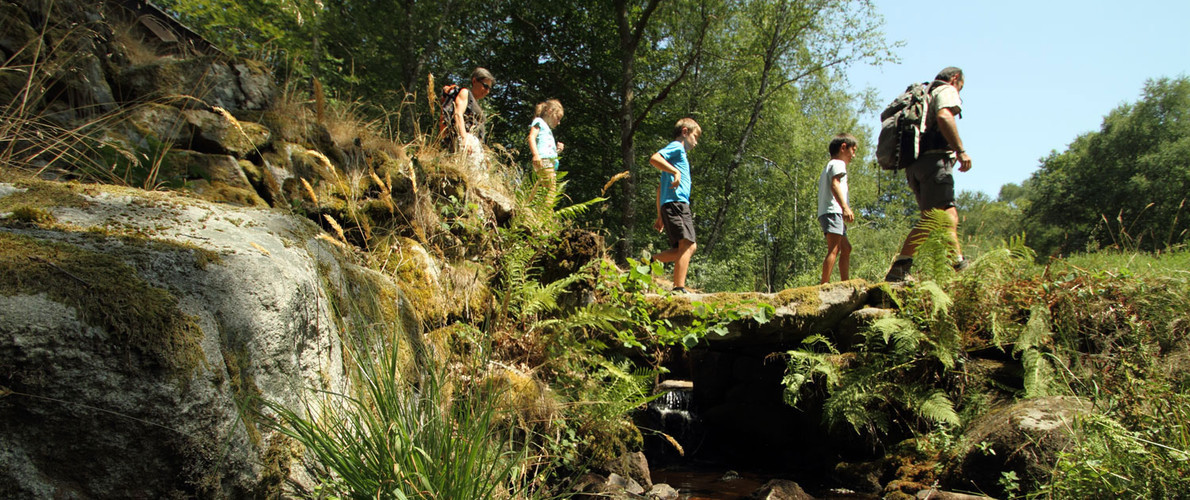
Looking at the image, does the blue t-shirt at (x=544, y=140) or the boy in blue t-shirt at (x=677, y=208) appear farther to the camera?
the blue t-shirt at (x=544, y=140)

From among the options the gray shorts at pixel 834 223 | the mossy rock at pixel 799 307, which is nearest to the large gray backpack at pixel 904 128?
the gray shorts at pixel 834 223

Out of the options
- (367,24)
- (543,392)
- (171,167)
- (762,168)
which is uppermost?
(367,24)

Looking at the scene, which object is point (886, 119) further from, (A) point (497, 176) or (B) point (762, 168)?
(B) point (762, 168)

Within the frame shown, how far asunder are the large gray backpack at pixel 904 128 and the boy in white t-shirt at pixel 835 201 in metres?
0.45

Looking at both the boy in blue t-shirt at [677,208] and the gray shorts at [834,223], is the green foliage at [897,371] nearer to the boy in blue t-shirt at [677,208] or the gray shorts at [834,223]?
the gray shorts at [834,223]

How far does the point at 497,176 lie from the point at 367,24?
1160cm

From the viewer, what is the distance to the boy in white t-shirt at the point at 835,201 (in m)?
6.31

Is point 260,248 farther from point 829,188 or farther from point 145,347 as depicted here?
point 829,188

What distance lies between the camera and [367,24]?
48.0 feet

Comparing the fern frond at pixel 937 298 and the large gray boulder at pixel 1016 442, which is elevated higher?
the fern frond at pixel 937 298

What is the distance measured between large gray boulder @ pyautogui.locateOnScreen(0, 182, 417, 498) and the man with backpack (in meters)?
5.33

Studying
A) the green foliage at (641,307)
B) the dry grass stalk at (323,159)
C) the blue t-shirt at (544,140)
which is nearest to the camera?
the dry grass stalk at (323,159)

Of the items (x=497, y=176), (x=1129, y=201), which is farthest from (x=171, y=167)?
(x=1129, y=201)

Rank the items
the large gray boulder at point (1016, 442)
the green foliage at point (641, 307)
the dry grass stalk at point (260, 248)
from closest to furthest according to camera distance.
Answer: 1. the dry grass stalk at point (260, 248)
2. the large gray boulder at point (1016, 442)
3. the green foliage at point (641, 307)
